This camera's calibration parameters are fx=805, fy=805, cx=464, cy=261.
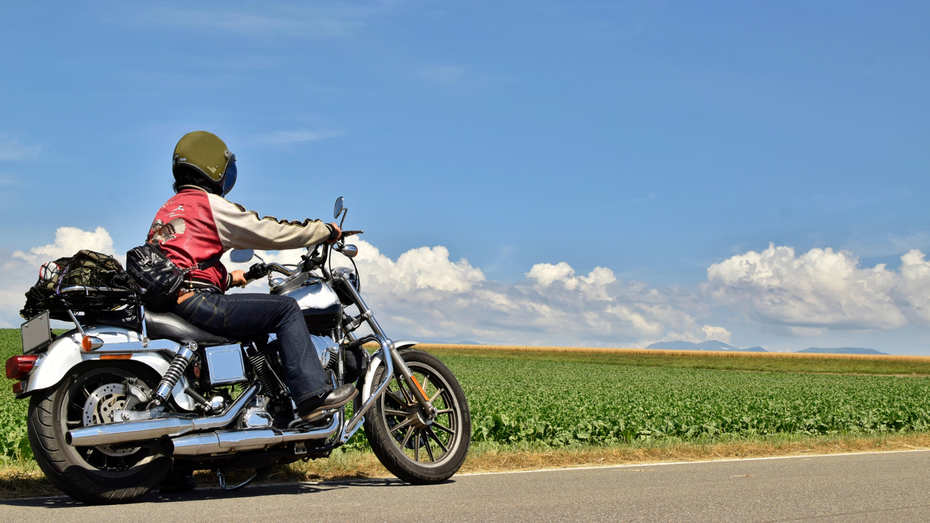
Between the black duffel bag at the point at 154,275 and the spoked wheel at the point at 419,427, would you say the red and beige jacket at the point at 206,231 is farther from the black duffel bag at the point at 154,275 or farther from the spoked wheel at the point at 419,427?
the spoked wheel at the point at 419,427

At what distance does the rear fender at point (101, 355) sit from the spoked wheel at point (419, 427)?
1437 millimetres

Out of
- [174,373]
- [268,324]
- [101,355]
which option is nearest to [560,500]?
[268,324]

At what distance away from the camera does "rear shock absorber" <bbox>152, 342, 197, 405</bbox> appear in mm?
4906

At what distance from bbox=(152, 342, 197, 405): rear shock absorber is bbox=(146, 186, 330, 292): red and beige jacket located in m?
0.46

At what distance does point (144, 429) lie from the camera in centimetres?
478

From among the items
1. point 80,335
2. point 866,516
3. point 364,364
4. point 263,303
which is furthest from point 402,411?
point 866,516

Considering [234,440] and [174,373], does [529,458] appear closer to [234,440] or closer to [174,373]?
[234,440]

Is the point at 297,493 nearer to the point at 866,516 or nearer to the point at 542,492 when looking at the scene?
the point at 542,492

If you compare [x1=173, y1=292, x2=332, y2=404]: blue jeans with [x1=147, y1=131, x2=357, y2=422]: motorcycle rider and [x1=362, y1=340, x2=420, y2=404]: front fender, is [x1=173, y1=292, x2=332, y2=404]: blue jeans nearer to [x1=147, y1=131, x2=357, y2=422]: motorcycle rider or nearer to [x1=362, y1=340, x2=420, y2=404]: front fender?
[x1=147, y1=131, x2=357, y2=422]: motorcycle rider

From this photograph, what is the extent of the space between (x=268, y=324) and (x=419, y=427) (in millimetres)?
1599

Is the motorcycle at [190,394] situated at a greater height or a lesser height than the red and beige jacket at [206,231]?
lesser

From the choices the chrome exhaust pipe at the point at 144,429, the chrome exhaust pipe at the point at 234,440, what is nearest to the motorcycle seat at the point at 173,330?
the chrome exhaust pipe at the point at 144,429

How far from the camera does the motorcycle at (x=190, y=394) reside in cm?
473

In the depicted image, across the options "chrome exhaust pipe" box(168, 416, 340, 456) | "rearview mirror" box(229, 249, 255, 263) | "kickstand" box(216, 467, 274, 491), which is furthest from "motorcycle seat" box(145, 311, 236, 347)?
"kickstand" box(216, 467, 274, 491)
